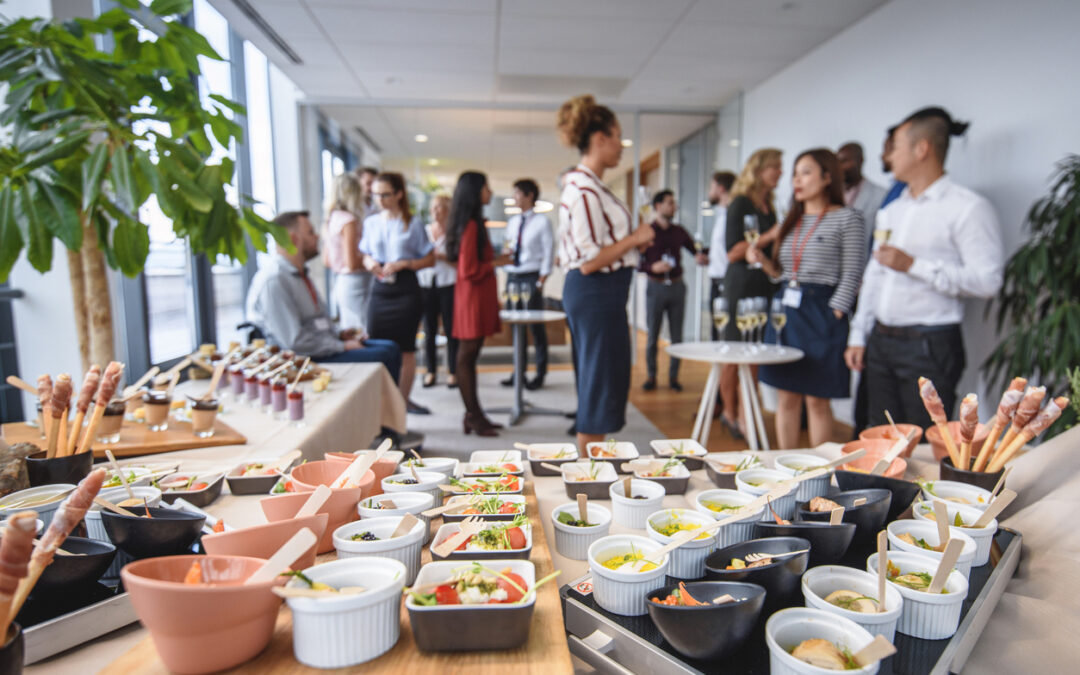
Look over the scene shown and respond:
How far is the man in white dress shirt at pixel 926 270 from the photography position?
2.30m

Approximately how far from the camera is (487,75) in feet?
17.1

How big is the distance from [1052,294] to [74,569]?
3.14m

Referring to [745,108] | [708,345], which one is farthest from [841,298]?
[745,108]

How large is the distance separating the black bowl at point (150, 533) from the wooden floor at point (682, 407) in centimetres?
307

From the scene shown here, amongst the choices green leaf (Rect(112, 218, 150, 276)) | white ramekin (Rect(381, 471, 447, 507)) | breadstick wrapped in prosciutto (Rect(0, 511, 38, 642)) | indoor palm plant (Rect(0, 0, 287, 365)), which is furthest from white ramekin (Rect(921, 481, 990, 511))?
green leaf (Rect(112, 218, 150, 276))

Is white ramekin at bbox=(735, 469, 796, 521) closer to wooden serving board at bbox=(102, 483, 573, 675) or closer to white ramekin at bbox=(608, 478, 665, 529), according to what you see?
white ramekin at bbox=(608, 478, 665, 529)

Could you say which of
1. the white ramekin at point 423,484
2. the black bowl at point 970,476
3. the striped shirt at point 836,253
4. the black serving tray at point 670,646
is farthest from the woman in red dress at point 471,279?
the black serving tray at point 670,646

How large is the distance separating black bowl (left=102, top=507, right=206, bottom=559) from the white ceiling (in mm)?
3702

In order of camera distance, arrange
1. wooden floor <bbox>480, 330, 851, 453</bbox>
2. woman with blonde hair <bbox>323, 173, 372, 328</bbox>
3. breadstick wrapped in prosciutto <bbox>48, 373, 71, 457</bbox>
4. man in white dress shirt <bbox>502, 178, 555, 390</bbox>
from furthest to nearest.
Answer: man in white dress shirt <bbox>502, 178, 555, 390</bbox>
woman with blonde hair <bbox>323, 173, 372, 328</bbox>
wooden floor <bbox>480, 330, 851, 453</bbox>
breadstick wrapped in prosciutto <bbox>48, 373, 71, 457</bbox>

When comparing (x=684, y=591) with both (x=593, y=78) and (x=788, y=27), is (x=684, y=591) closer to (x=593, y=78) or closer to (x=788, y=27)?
(x=788, y=27)

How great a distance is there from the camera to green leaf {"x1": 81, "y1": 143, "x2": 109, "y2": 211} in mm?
1145

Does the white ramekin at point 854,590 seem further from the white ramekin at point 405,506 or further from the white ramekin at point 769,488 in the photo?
the white ramekin at point 405,506

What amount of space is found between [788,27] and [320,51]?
347 cm

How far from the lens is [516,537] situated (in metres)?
0.83
